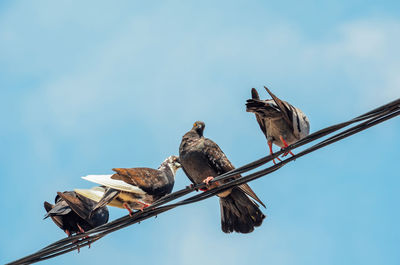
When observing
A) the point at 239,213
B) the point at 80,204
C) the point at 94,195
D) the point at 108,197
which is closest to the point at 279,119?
the point at 239,213

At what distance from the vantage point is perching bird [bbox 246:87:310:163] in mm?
6082

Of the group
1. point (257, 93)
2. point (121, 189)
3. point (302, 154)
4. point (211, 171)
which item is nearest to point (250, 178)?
point (302, 154)

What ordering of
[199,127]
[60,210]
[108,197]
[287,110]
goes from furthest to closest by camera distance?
[60,210] → [199,127] → [108,197] → [287,110]

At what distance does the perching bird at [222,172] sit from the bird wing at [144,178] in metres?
0.58

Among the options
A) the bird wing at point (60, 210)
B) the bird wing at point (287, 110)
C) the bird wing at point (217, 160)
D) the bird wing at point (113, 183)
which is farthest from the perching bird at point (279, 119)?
the bird wing at point (60, 210)

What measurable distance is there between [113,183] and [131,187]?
258 mm

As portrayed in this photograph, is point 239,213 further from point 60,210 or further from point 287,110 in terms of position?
point 60,210

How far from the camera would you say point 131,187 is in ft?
23.0

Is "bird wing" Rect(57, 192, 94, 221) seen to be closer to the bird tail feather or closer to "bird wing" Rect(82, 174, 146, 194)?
"bird wing" Rect(82, 174, 146, 194)

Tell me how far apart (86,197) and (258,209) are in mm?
2490

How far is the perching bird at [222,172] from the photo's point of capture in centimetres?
672

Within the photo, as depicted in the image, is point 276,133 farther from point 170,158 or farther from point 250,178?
point 170,158

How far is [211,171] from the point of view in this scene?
6812 mm

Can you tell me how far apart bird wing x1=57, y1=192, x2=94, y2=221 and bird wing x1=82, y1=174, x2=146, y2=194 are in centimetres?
89
